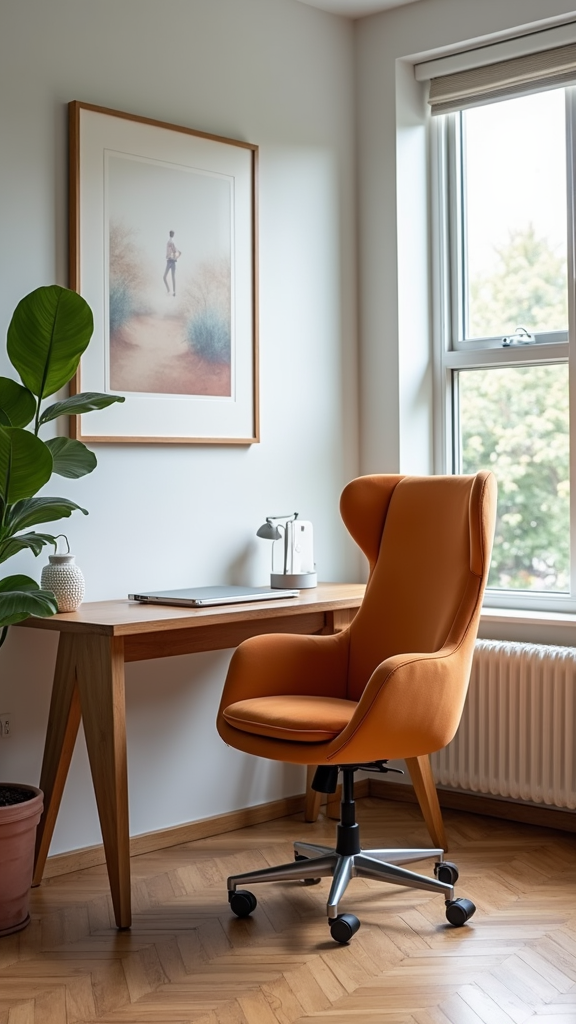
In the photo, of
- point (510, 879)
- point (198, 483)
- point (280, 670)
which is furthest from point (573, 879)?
point (198, 483)

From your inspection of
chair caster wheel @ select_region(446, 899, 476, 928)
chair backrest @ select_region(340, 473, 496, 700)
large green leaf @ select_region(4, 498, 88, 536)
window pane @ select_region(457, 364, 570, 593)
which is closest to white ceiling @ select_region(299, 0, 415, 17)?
window pane @ select_region(457, 364, 570, 593)

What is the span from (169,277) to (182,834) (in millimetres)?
1713

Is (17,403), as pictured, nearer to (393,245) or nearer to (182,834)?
(182,834)

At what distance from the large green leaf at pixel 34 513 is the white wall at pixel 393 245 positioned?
1.57 meters

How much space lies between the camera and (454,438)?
13.5 feet

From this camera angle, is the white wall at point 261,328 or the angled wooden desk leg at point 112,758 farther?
the white wall at point 261,328

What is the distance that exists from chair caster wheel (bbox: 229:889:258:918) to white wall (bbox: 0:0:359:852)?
2.05 ft

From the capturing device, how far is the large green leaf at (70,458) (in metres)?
2.79

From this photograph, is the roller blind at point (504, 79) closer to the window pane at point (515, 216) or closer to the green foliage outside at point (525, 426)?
the window pane at point (515, 216)

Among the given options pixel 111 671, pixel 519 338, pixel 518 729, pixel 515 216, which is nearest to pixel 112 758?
pixel 111 671

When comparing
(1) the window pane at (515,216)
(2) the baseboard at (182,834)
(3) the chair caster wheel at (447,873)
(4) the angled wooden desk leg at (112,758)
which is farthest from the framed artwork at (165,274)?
(3) the chair caster wheel at (447,873)

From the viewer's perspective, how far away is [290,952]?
2643 mm

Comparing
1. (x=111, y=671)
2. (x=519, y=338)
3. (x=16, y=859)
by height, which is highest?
Answer: (x=519, y=338)

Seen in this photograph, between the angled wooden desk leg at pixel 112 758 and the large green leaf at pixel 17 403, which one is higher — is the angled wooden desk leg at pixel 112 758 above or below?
below
